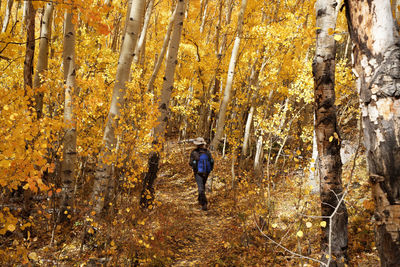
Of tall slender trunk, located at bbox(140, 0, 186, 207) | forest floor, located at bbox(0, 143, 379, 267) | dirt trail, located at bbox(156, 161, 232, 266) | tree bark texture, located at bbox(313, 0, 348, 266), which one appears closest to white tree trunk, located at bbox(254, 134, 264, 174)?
dirt trail, located at bbox(156, 161, 232, 266)

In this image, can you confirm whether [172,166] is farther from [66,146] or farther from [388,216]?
[388,216]

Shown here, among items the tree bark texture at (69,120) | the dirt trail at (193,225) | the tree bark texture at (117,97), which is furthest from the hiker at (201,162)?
the tree bark texture at (69,120)

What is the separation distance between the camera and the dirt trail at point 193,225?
4.51 metres

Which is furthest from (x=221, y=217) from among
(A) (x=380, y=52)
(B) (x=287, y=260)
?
(A) (x=380, y=52)

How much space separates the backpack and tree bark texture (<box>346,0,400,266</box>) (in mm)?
4952

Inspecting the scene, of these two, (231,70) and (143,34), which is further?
(143,34)

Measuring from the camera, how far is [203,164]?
252 inches

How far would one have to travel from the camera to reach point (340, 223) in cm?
253

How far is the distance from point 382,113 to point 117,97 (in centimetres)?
384

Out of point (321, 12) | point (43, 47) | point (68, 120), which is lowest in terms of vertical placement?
point (68, 120)

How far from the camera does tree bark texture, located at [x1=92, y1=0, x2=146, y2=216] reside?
4.18m

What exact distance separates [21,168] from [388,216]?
4.05 meters

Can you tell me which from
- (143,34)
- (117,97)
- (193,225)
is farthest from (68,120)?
(143,34)

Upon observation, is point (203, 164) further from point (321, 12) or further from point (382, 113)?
point (382, 113)
